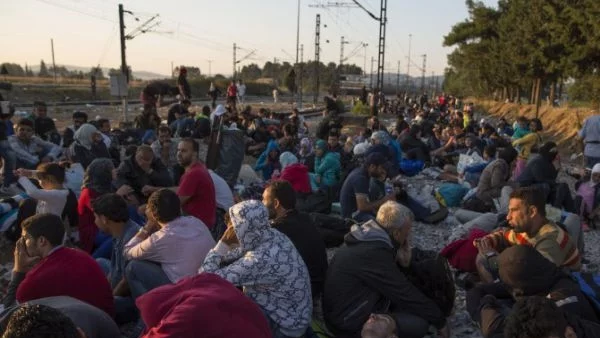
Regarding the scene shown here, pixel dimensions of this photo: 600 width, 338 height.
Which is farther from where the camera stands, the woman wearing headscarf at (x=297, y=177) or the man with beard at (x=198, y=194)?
the woman wearing headscarf at (x=297, y=177)

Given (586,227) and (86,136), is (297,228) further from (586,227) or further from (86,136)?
(586,227)

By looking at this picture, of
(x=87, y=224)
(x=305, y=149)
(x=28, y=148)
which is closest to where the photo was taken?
(x=87, y=224)

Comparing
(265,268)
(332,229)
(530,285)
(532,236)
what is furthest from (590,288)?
(332,229)

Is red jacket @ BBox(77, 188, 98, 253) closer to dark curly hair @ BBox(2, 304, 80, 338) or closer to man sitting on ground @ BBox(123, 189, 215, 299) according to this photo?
man sitting on ground @ BBox(123, 189, 215, 299)

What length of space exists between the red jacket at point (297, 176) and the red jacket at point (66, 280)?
433 centimetres

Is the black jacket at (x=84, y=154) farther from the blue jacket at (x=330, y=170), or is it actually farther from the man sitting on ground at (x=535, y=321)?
the man sitting on ground at (x=535, y=321)

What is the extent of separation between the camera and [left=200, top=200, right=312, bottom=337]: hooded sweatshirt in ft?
11.8

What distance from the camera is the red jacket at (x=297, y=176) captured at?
7.79 meters

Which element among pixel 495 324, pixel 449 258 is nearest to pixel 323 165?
pixel 449 258

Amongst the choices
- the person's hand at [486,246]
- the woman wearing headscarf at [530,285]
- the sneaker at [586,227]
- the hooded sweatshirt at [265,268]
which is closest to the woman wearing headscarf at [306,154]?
the sneaker at [586,227]

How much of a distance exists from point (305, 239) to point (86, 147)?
524cm

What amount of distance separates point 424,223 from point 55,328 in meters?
6.81

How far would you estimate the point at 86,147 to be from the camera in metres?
8.31

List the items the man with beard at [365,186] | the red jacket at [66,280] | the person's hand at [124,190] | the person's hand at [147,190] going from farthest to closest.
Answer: the man with beard at [365,186] < the person's hand at [147,190] < the person's hand at [124,190] < the red jacket at [66,280]
